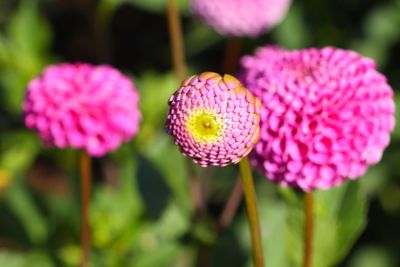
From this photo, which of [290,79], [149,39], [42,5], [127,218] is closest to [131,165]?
[127,218]

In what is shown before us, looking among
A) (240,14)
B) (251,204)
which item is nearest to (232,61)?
(240,14)

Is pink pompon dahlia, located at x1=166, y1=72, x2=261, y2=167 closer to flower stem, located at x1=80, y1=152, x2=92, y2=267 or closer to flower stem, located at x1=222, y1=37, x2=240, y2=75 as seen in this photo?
flower stem, located at x1=80, y1=152, x2=92, y2=267

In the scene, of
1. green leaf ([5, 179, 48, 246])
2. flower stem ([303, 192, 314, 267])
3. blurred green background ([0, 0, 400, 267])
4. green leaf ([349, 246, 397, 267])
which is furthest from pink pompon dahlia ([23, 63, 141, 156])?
green leaf ([349, 246, 397, 267])

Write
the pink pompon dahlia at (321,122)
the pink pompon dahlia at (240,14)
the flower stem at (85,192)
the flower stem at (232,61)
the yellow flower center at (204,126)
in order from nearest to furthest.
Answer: the yellow flower center at (204,126) < the pink pompon dahlia at (321,122) < the flower stem at (85,192) < the pink pompon dahlia at (240,14) < the flower stem at (232,61)

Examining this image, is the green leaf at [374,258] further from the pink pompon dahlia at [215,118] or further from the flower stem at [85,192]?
the pink pompon dahlia at [215,118]

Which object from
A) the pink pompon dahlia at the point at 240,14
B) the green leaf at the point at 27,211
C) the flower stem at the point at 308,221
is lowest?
the green leaf at the point at 27,211

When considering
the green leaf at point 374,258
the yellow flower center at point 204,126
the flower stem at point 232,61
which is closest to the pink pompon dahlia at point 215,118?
the yellow flower center at point 204,126
